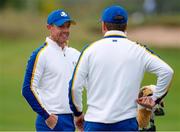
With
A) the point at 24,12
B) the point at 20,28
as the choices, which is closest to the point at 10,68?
the point at 20,28

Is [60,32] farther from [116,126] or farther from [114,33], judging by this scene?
[116,126]

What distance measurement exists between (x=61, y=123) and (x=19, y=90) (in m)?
20.3

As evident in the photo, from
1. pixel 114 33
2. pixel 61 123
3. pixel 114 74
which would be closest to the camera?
pixel 114 74

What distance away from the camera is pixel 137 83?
7438 mm

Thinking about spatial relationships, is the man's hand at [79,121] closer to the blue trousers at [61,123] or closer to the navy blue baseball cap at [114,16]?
the blue trousers at [61,123]

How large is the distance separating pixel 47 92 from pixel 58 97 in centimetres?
12

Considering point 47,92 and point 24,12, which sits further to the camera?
point 24,12

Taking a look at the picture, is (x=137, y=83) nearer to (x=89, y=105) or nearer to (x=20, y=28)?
(x=89, y=105)

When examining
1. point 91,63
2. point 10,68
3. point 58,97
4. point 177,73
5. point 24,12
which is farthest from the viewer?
point 24,12

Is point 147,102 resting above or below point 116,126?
above

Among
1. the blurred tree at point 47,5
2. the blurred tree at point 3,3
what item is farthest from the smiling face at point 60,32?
the blurred tree at point 47,5

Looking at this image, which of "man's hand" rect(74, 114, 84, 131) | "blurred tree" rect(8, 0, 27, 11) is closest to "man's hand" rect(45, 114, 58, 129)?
"man's hand" rect(74, 114, 84, 131)

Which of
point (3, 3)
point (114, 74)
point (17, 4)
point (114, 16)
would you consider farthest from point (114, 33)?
point (17, 4)

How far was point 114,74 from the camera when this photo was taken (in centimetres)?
734
